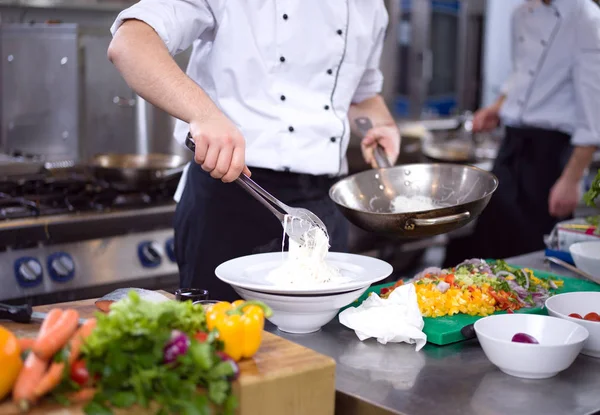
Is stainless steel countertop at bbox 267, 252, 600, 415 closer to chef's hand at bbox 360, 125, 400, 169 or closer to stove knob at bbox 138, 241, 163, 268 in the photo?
chef's hand at bbox 360, 125, 400, 169

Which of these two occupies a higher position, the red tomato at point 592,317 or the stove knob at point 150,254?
the red tomato at point 592,317

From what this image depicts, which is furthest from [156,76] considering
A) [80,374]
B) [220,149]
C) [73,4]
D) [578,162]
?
[73,4]

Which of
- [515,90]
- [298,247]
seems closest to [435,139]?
[515,90]

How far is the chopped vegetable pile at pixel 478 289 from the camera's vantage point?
1763 millimetres

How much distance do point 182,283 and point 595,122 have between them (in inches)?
78.8

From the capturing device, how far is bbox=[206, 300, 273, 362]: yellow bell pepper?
1301 millimetres

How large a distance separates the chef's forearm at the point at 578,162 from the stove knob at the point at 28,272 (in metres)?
2.20

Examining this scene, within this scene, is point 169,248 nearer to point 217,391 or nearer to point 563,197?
point 563,197

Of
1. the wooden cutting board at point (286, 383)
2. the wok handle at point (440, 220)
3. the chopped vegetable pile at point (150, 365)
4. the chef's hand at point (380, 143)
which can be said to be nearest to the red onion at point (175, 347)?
the chopped vegetable pile at point (150, 365)

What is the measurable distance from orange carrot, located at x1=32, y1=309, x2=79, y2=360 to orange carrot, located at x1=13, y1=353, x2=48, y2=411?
14 mm

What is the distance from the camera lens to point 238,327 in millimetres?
1300

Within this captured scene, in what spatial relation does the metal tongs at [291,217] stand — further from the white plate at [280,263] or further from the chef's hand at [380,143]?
the chef's hand at [380,143]

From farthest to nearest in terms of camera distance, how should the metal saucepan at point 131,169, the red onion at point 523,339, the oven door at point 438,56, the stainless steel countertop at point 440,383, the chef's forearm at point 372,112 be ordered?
the oven door at point 438,56, the metal saucepan at point 131,169, the chef's forearm at point 372,112, the red onion at point 523,339, the stainless steel countertop at point 440,383

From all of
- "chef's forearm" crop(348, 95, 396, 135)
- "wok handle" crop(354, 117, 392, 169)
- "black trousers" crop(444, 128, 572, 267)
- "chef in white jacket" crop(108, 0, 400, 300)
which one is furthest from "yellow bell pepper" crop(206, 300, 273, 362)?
"black trousers" crop(444, 128, 572, 267)
